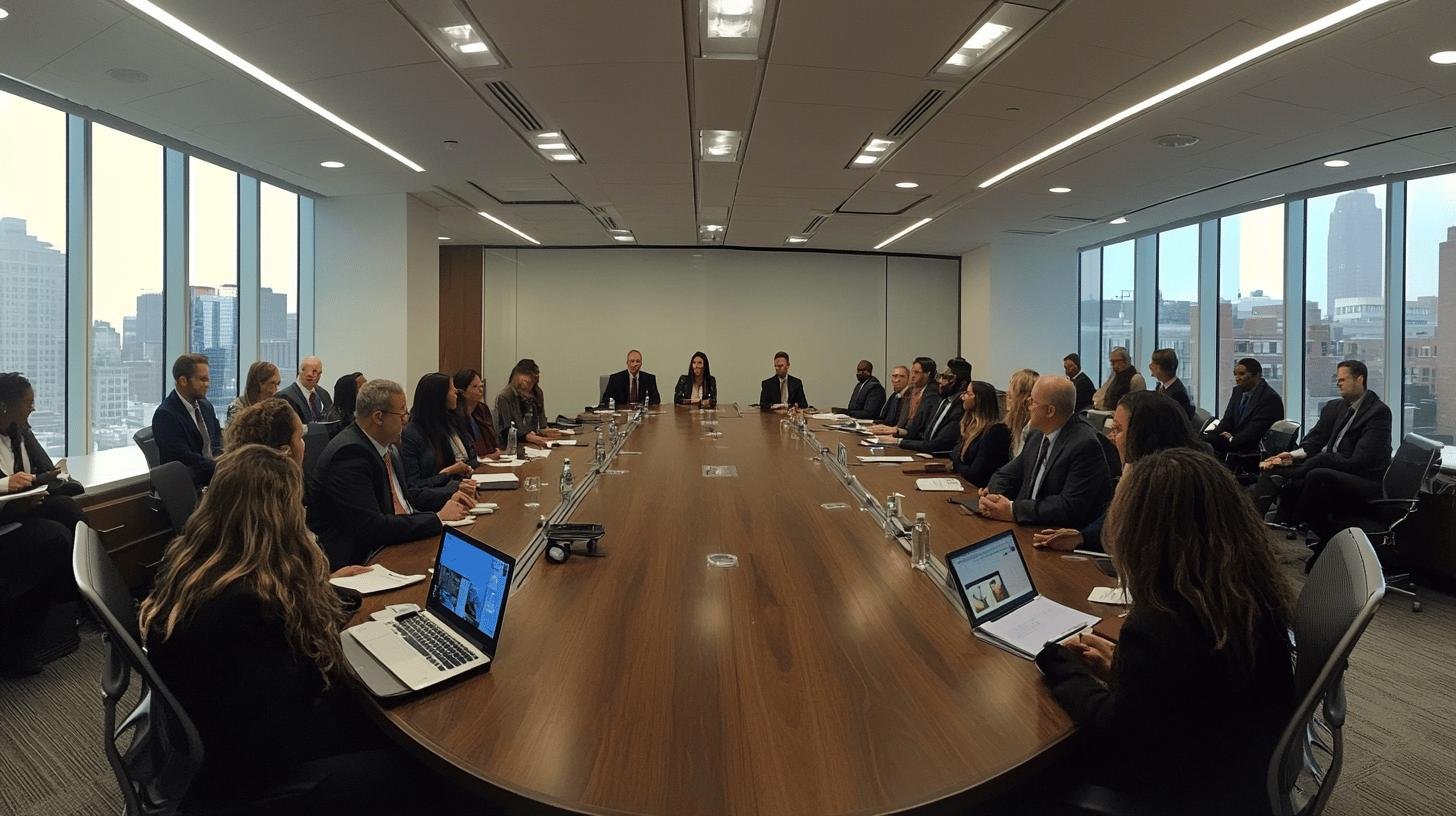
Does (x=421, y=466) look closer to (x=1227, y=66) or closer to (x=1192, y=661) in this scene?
(x=1192, y=661)

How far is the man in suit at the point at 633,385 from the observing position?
9.79 m

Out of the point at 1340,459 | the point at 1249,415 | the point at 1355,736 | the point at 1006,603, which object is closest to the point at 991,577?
the point at 1006,603

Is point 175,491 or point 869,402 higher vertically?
point 869,402

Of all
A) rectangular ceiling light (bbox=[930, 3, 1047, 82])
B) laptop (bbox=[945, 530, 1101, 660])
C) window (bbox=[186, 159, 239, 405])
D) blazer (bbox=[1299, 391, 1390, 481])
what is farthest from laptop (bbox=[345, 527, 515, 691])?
window (bbox=[186, 159, 239, 405])

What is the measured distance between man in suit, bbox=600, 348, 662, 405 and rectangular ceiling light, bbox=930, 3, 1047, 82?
600 centimetres

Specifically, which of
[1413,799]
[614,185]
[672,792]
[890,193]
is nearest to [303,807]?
[672,792]

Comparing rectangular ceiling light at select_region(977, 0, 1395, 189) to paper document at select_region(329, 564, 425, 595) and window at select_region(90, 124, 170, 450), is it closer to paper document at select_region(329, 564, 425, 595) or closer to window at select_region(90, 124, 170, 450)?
paper document at select_region(329, 564, 425, 595)

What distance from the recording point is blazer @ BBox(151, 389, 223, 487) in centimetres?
Answer: 466

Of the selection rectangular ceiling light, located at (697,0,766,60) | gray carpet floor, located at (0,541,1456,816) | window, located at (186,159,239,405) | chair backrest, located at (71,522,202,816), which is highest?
rectangular ceiling light, located at (697,0,766,60)

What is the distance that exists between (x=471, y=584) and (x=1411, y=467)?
5346 millimetres

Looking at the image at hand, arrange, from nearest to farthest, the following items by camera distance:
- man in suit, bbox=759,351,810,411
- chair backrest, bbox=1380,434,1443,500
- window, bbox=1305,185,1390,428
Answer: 1. chair backrest, bbox=1380,434,1443,500
2. window, bbox=1305,185,1390,428
3. man in suit, bbox=759,351,810,411

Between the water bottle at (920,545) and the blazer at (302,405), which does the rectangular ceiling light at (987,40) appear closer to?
the water bottle at (920,545)

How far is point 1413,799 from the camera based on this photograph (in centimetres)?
262

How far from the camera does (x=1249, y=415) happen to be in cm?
679
